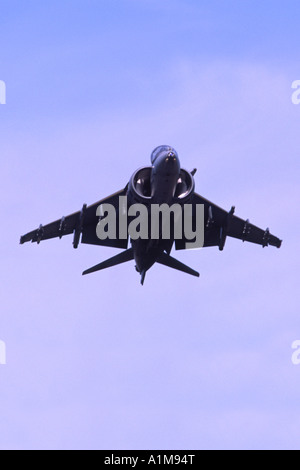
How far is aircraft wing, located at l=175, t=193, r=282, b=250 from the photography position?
3794 centimetres

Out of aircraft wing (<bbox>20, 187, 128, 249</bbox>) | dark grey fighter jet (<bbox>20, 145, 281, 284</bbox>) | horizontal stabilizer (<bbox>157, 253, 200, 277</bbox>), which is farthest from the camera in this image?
horizontal stabilizer (<bbox>157, 253, 200, 277</bbox>)

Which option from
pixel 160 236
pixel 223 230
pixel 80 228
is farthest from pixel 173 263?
pixel 80 228

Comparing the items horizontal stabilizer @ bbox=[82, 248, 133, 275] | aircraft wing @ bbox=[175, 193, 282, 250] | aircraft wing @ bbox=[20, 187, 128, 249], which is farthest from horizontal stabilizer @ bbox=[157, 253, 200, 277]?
aircraft wing @ bbox=[20, 187, 128, 249]

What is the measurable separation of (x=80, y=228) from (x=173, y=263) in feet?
13.7

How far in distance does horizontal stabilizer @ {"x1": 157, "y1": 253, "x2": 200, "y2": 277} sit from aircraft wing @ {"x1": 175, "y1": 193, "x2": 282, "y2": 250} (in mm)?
775

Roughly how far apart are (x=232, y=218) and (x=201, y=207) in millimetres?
2325

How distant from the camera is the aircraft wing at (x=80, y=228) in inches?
1491

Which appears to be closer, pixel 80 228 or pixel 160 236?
pixel 160 236

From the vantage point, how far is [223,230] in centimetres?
3859

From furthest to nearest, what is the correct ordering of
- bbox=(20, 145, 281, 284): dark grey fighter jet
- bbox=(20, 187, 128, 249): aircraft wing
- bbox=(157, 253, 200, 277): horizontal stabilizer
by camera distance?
bbox=(157, 253, 200, 277): horizontal stabilizer < bbox=(20, 187, 128, 249): aircraft wing < bbox=(20, 145, 281, 284): dark grey fighter jet

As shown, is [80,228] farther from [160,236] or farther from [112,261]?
[160,236]

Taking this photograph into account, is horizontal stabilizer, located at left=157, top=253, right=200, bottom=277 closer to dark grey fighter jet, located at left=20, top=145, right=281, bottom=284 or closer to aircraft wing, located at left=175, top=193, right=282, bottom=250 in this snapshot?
dark grey fighter jet, located at left=20, top=145, right=281, bottom=284
